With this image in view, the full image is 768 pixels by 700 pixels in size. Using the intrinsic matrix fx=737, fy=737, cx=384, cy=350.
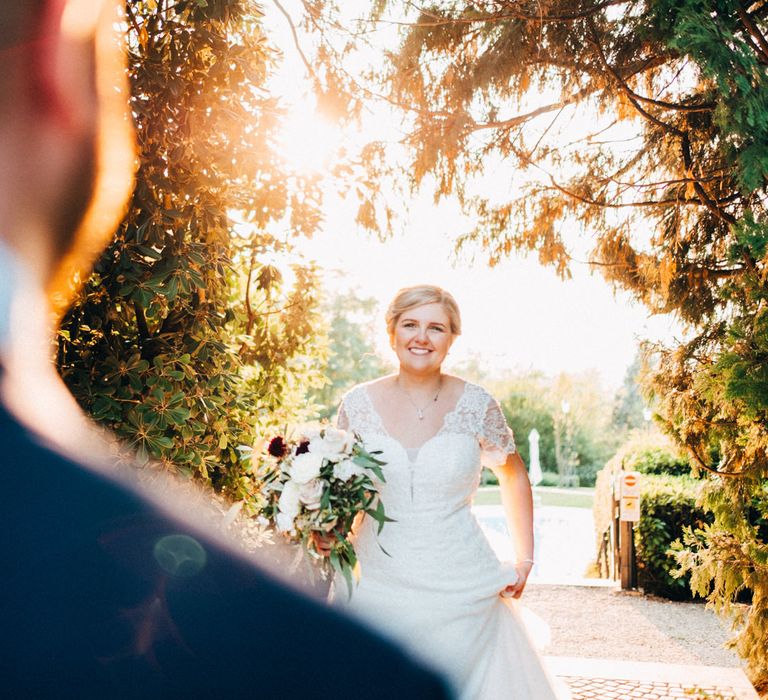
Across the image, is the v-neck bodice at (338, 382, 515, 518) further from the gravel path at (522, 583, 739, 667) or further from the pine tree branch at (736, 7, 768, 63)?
the gravel path at (522, 583, 739, 667)

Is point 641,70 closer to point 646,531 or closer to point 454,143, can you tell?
point 454,143

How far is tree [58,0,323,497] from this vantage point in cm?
269

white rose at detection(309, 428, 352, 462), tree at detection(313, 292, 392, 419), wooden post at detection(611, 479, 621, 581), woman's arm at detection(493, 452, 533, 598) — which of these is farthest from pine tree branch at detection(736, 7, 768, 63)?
tree at detection(313, 292, 392, 419)

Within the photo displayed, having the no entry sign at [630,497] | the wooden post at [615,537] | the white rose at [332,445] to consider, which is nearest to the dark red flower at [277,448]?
the white rose at [332,445]

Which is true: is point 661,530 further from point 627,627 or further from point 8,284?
point 8,284

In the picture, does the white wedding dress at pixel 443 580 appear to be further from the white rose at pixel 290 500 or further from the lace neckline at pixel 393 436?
the white rose at pixel 290 500

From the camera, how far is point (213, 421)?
11.1 ft

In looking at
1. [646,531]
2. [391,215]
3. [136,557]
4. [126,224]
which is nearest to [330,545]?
[136,557]

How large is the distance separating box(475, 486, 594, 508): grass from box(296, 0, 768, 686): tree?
16989 mm

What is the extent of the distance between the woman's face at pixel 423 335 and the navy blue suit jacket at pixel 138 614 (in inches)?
41.6

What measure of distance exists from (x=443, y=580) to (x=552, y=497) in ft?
76.5

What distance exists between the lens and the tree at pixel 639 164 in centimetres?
311

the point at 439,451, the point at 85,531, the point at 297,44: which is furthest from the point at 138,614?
the point at 297,44

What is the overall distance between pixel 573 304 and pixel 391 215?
2.17 metres
